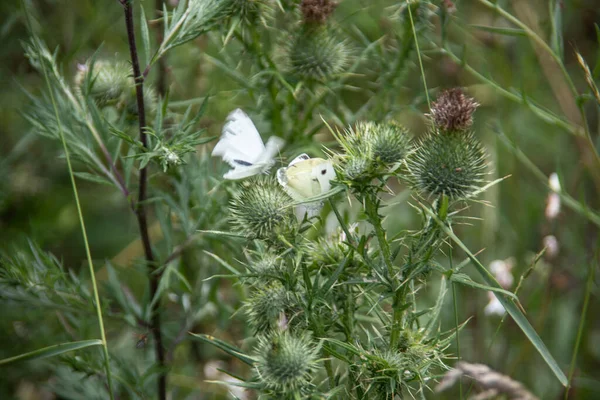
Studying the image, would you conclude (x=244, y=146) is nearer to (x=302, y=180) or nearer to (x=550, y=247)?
(x=302, y=180)

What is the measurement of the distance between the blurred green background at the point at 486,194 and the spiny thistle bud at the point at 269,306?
1.48 m

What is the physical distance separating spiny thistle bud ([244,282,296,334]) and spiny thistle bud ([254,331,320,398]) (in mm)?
112

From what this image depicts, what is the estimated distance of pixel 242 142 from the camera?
1.96 meters

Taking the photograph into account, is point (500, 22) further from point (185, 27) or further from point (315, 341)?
point (315, 341)

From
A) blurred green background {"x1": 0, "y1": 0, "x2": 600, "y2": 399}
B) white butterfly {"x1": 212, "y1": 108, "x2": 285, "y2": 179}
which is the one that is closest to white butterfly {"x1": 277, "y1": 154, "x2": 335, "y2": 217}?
white butterfly {"x1": 212, "y1": 108, "x2": 285, "y2": 179}

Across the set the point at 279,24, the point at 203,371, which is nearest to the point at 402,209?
the point at 279,24

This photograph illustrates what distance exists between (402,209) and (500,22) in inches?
65.0

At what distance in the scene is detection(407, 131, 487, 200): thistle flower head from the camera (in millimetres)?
1905

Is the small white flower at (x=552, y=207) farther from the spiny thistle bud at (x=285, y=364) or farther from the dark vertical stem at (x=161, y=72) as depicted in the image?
the dark vertical stem at (x=161, y=72)

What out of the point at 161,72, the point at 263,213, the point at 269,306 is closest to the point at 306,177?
the point at 263,213

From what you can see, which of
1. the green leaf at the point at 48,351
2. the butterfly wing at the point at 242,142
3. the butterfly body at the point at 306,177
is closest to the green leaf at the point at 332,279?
the butterfly body at the point at 306,177

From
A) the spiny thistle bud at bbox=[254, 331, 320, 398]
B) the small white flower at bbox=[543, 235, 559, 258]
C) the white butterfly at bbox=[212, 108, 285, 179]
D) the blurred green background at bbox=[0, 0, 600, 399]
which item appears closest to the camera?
the spiny thistle bud at bbox=[254, 331, 320, 398]

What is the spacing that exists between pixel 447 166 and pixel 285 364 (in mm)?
805

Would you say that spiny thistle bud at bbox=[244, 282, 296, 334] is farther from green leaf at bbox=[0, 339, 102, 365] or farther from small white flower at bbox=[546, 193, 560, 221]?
small white flower at bbox=[546, 193, 560, 221]
